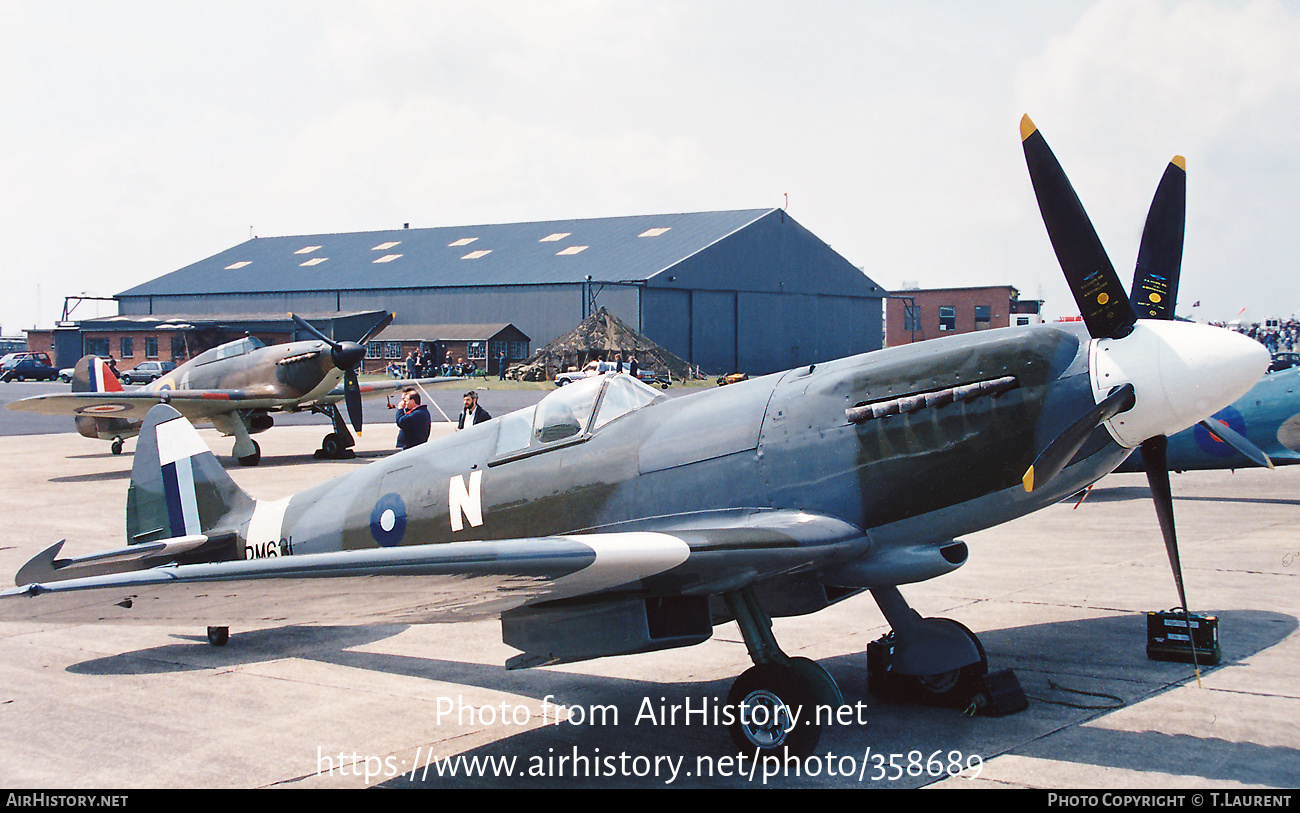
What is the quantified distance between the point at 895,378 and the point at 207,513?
5323 millimetres

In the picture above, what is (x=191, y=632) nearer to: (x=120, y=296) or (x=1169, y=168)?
(x=1169, y=168)

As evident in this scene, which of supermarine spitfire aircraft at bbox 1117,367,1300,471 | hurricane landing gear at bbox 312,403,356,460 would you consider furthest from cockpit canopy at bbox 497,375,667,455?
hurricane landing gear at bbox 312,403,356,460

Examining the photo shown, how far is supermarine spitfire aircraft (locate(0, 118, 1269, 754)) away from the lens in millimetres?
4973

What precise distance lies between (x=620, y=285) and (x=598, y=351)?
573 centimetres

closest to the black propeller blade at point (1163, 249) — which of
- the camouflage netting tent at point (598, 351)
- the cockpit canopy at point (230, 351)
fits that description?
the cockpit canopy at point (230, 351)

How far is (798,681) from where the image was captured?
18.5 feet

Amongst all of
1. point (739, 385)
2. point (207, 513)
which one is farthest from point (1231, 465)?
point (207, 513)

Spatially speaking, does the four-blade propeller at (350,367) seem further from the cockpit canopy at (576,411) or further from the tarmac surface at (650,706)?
the cockpit canopy at (576,411)

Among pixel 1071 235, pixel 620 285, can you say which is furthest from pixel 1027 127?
pixel 620 285

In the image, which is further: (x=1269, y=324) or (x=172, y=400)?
(x=1269, y=324)

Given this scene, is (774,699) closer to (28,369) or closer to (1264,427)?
(1264,427)

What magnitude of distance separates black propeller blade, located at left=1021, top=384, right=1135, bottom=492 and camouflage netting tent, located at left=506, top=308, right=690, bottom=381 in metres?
49.9

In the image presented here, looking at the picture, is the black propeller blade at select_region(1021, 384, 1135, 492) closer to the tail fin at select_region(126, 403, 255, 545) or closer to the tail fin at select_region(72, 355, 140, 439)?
the tail fin at select_region(126, 403, 255, 545)

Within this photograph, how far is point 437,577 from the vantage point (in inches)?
189
